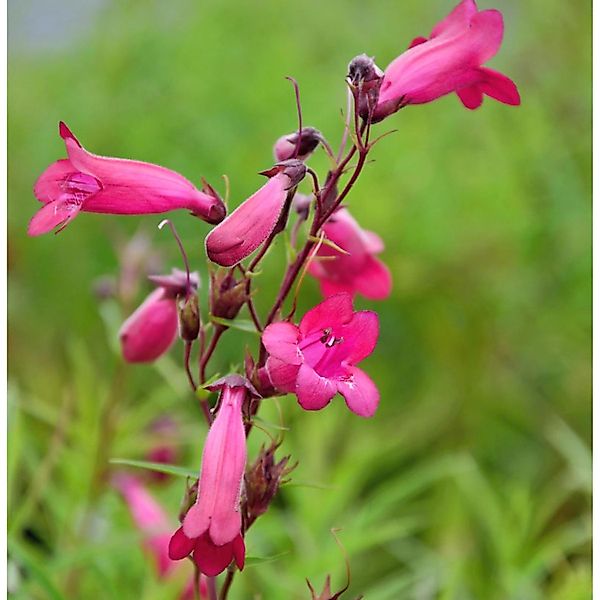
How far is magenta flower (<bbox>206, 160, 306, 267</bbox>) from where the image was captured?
2.04 feet

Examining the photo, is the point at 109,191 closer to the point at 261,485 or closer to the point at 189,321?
the point at 189,321

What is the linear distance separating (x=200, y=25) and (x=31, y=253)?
902 mm

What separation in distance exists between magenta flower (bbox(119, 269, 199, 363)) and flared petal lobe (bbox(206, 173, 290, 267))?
0.17 meters

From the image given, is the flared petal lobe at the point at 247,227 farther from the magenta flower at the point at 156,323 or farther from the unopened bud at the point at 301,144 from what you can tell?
the magenta flower at the point at 156,323

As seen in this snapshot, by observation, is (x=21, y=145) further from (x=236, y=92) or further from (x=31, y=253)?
(x=236, y=92)

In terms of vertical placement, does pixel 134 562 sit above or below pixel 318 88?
below

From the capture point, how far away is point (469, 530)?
5.97ft

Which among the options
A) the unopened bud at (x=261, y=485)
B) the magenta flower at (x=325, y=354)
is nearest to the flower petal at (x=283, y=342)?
the magenta flower at (x=325, y=354)

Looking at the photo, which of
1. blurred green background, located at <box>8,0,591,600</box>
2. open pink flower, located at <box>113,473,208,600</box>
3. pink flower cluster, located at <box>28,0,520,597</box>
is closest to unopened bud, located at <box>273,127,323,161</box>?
pink flower cluster, located at <box>28,0,520,597</box>

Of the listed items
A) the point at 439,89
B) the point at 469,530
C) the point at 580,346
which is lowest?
the point at 469,530

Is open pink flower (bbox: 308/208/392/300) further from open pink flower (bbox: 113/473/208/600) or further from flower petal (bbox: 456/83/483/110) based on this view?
open pink flower (bbox: 113/473/208/600)

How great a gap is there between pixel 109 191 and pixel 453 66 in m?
0.26

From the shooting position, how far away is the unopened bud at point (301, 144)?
70 centimetres

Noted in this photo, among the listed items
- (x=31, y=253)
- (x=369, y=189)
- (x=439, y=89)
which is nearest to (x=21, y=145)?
(x=31, y=253)
